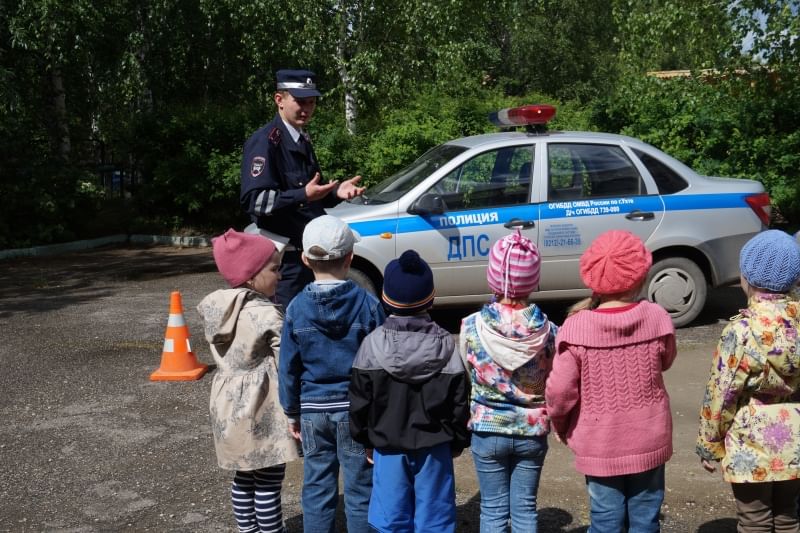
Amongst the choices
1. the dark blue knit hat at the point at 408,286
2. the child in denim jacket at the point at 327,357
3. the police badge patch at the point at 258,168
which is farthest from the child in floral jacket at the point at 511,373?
the police badge patch at the point at 258,168

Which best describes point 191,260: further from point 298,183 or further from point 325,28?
point 298,183

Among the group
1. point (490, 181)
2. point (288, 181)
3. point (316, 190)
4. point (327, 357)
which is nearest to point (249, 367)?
point (327, 357)

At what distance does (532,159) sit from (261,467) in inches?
193

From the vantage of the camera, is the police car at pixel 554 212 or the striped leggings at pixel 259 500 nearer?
the striped leggings at pixel 259 500

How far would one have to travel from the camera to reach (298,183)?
201 inches

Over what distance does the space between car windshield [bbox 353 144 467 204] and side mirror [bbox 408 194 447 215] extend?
0.26 meters

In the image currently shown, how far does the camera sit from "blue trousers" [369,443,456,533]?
3381mm

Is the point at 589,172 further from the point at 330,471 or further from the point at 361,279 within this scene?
the point at 330,471

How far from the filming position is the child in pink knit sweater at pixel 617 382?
10.7 ft

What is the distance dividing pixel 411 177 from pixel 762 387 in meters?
5.17

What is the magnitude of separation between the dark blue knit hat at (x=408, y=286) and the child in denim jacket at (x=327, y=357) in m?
0.22

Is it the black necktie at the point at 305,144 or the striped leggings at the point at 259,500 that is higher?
the black necktie at the point at 305,144

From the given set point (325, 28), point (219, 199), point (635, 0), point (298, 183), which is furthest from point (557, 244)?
point (325, 28)

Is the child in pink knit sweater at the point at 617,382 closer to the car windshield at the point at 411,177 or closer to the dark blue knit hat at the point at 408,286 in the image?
the dark blue knit hat at the point at 408,286
